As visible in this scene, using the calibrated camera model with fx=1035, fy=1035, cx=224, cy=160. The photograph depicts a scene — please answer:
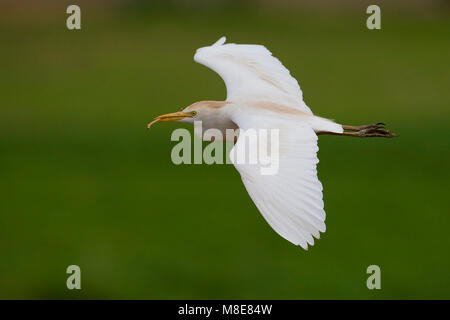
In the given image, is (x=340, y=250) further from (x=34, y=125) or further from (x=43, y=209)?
(x=34, y=125)

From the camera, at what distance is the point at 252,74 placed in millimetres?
5074

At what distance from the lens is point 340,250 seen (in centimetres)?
1255

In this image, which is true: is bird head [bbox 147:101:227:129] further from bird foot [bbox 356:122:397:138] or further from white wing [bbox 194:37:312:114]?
bird foot [bbox 356:122:397:138]

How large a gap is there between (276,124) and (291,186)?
0.49 metres

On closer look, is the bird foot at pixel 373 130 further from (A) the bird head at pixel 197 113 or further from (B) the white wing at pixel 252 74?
(A) the bird head at pixel 197 113

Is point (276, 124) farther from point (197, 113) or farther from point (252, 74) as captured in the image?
point (252, 74)

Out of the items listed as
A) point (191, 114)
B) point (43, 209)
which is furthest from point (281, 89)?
point (43, 209)

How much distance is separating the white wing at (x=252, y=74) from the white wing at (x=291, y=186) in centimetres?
49

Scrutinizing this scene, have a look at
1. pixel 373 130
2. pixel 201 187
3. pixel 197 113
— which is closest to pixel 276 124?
pixel 197 113

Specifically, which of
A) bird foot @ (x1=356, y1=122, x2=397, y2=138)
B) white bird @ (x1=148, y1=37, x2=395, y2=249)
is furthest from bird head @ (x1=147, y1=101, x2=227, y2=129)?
bird foot @ (x1=356, y1=122, x2=397, y2=138)

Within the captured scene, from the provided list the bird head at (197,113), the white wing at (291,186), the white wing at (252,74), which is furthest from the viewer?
the white wing at (252,74)

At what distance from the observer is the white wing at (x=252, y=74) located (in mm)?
4824

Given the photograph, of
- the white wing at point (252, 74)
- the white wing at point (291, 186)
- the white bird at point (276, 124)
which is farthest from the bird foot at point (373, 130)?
the white wing at point (291, 186)

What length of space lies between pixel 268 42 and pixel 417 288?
667 cm
